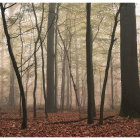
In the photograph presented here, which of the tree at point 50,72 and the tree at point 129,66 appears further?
the tree at point 50,72

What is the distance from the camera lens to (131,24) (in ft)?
29.0

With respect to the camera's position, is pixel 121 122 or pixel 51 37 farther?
pixel 51 37

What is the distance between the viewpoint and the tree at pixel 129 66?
8.31 meters

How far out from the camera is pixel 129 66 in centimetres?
852

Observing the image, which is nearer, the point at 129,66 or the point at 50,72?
the point at 129,66

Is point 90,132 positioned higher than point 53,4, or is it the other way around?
point 53,4

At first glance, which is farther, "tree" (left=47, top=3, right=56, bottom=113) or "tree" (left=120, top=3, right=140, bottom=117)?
"tree" (left=47, top=3, right=56, bottom=113)

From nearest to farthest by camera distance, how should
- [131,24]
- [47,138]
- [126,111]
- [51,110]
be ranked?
[47,138], [126,111], [131,24], [51,110]

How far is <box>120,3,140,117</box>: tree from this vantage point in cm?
831

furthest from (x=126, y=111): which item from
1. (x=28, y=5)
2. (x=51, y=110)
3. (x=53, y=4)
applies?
(x=53, y=4)

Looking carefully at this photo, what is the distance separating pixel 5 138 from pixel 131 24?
751cm

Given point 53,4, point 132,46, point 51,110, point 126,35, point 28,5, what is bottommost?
point 51,110

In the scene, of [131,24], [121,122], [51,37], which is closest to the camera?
[121,122]

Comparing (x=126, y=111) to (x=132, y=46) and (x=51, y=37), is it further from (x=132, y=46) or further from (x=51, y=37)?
(x=51, y=37)
